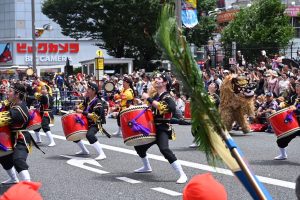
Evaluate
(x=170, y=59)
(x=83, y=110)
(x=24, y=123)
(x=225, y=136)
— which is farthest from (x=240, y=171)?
(x=83, y=110)

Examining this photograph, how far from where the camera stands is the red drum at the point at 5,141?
7.84 meters

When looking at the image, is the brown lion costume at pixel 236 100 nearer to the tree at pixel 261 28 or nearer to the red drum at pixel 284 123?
the red drum at pixel 284 123

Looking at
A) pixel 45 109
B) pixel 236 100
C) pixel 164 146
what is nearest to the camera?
pixel 164 146

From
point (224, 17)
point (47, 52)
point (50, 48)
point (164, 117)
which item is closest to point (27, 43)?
point (47, 52)

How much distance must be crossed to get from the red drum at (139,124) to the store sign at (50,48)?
48.3m

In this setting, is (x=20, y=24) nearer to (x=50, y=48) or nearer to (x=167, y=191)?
(x=50, y=48)

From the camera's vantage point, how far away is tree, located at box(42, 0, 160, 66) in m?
38.6

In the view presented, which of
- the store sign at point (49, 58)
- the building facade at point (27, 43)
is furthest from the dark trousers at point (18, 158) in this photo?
the store sign at point (49, 58)

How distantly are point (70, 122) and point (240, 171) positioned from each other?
8.54 m

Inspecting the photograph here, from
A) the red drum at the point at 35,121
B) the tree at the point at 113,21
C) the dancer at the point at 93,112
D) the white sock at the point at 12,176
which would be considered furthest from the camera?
the tree at the point at 113,21

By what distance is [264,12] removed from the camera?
35.7m

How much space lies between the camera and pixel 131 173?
9.47m

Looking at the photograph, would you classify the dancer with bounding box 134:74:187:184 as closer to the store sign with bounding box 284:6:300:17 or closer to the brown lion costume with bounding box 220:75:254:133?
the brown lion costume with bounding box 220:75:254:133

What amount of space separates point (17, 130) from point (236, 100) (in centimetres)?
690
